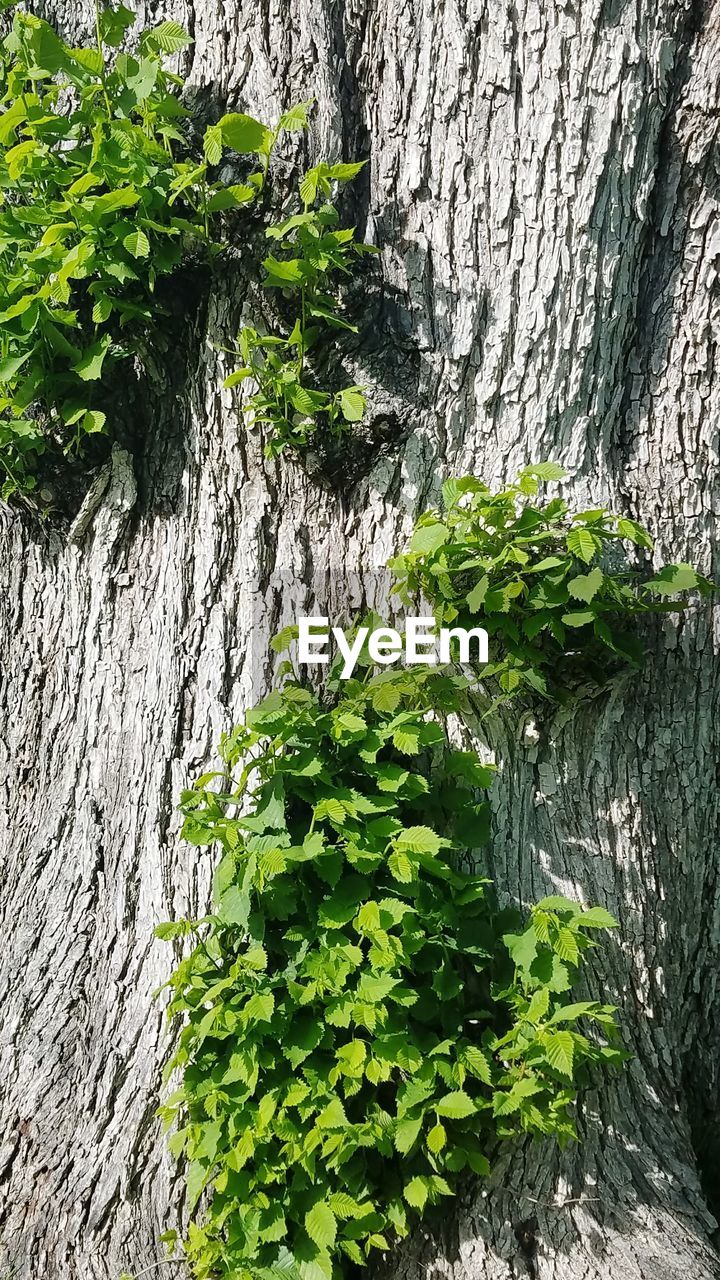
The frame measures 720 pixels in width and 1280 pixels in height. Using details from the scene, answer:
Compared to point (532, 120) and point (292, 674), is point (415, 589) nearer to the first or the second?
point (292, 674)

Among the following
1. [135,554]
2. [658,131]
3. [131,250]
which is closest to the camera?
[131,250]

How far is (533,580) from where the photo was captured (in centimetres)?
238

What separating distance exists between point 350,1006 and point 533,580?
115 centimetres

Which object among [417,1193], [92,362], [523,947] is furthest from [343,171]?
[417,1193]

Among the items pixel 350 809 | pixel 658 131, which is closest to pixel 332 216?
pixel 658 131

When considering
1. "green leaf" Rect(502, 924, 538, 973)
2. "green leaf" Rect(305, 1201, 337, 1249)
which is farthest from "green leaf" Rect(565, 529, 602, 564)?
"green leaf" Rect(305, 1201, 337, 1249)

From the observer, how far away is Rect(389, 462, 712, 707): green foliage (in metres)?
2.31

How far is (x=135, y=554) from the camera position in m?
2.83

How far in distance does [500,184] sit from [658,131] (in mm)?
488

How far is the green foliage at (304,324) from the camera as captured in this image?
2.44 m

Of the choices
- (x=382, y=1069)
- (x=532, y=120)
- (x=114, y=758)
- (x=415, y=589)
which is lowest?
(x=382, y=1069)

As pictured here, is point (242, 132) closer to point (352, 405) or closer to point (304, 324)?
point (304, 324)

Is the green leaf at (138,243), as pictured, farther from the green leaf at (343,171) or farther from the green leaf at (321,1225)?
the green leaf at (321,1225)

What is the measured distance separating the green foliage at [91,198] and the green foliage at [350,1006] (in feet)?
3.78
